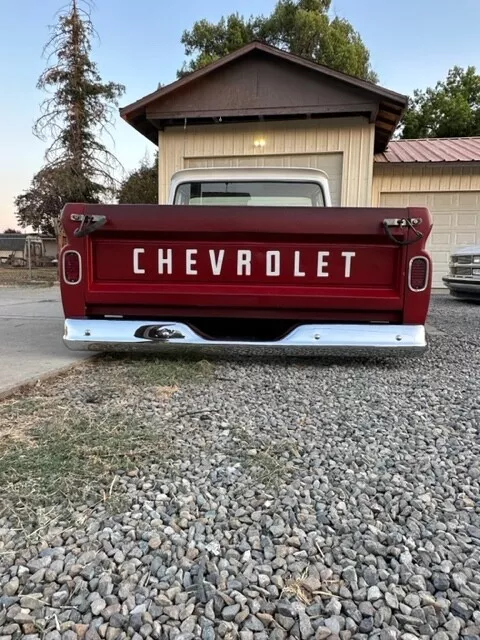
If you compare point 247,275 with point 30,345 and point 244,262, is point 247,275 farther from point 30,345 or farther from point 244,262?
point 30,345

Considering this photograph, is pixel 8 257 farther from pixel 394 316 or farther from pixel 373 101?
pixel 394 316

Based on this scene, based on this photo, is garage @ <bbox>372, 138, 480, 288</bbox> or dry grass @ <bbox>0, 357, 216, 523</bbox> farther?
garage @ <bbox>372, 138, 480, 288</bbox>

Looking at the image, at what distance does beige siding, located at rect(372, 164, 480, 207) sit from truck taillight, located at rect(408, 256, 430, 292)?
26.4 ft

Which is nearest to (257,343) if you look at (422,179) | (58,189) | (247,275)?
(247,275)

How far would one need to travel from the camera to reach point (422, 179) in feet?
35.4

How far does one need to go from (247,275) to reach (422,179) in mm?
8913

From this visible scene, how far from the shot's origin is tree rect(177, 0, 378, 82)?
21.3 metres

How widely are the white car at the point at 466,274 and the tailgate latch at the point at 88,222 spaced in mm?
7454

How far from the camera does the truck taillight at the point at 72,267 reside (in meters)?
3.39

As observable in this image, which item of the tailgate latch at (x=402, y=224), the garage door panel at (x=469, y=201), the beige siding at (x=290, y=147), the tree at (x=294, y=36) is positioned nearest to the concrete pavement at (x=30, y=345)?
the tailgate latch at (x=402, y=224)

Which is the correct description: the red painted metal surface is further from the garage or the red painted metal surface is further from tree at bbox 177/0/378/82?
tree at bbox 177/0/378/82

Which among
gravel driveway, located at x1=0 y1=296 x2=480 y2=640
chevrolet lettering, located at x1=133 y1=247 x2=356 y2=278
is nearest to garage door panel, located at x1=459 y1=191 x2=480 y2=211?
chevrolet lettering, located at x1=133 y1=247 x2=356 y2=278

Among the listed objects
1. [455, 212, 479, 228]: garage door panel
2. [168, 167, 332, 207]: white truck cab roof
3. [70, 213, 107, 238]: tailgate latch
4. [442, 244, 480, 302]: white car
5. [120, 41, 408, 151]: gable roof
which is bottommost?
[442, 244, 480, 302]: white car

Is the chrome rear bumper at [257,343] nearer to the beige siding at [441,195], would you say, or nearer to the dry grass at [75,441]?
the dry grass at [75,441]
